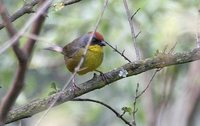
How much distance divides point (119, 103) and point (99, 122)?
0.78 metres


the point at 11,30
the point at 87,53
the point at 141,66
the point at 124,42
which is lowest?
the point at 124,42

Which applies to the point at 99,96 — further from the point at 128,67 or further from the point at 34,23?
the point at 34,23

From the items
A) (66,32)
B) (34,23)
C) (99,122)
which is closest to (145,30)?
(66,32)

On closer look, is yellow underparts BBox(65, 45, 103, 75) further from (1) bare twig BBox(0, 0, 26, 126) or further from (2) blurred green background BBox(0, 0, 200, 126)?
(1) bare twig BBox(0, 0, 26, 126)

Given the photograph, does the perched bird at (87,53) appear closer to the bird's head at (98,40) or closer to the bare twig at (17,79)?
the bird's head at (98,40)

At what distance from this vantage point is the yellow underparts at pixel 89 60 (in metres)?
3.83

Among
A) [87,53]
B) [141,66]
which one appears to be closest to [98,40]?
[87,53]

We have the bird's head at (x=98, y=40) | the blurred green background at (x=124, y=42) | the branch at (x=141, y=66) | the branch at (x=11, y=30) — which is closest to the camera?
the branch at (x=11, y=30)

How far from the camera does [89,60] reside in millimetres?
3852

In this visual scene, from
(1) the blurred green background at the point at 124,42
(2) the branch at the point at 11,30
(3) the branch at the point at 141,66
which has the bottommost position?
(1) the blurred green background at the point at 124,42

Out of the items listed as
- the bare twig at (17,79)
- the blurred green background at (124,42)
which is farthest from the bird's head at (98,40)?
the bare twig at (17,79)

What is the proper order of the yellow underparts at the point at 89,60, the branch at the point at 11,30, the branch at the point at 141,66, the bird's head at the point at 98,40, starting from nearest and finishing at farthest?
the branch at the point at 11,30 < the branch at the point at 141,66 < the yellow underparts at the point at 89,60 < the bird's head at the point at 98,40

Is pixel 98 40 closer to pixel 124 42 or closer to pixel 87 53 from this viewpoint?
pixel 87 53

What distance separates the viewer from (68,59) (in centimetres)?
400
